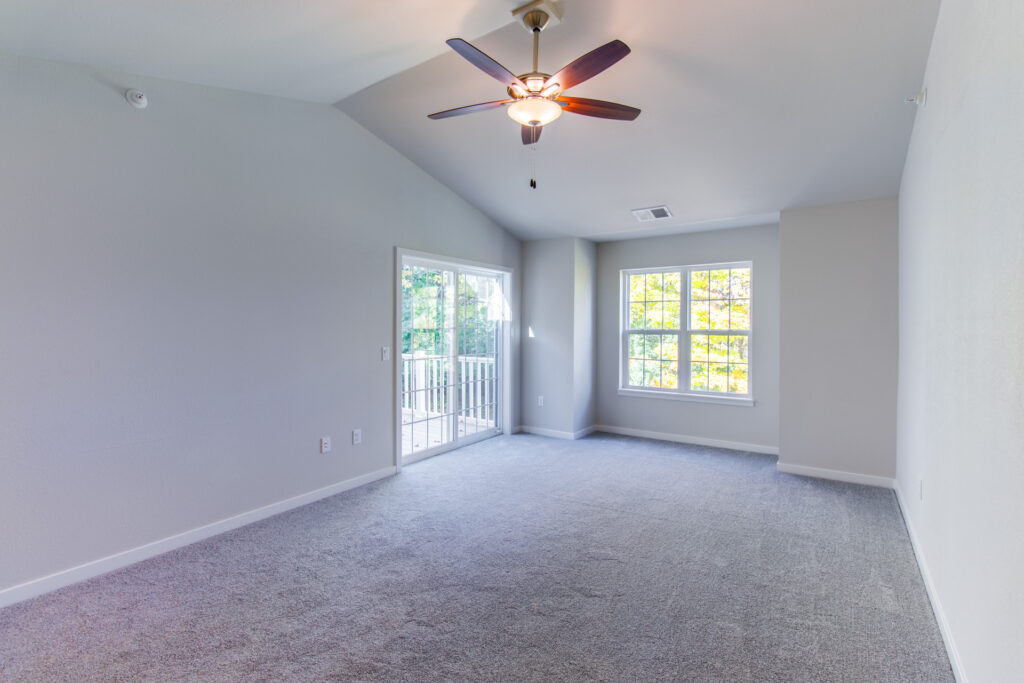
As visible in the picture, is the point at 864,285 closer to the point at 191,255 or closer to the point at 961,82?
the point at 961,82

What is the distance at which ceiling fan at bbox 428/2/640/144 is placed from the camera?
7.33ft

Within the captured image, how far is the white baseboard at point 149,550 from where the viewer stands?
2.51 meters

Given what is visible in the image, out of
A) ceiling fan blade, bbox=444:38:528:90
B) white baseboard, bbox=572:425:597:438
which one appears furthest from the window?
ceiling fan blade, bbox=444:38:528:90

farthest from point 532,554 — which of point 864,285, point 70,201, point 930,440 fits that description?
point 864,285

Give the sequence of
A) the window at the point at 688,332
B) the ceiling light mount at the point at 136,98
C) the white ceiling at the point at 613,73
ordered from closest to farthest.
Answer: the white ceiling at the point at 613,73 < the ceiling light mount at the point at 136,98 < the window at the point at 688,332

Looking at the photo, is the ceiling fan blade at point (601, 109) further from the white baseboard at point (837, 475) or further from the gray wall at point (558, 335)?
the white baseboard at point (837, 475)

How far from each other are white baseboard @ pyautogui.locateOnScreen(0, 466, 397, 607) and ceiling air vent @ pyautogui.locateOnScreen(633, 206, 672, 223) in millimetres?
3590

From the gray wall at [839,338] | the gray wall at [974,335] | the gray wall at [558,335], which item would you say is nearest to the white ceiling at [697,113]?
the gray wall at [839,338]

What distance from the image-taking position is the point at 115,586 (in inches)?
104

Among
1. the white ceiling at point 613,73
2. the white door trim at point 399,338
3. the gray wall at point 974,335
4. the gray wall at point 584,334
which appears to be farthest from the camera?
the gray wall at point 584,334

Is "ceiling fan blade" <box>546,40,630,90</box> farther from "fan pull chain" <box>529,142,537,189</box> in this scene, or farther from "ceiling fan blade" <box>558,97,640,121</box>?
"fan pull chain" <box>529,142,537,189</box>

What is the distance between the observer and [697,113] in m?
3.40

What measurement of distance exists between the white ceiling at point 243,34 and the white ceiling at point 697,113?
0.35 metres

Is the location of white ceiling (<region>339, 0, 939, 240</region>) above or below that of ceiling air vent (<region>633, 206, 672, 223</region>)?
above
